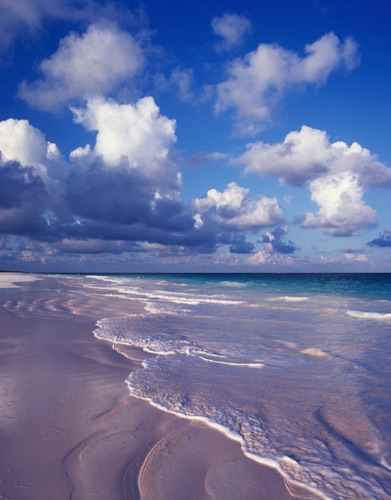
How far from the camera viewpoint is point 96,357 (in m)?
7.75

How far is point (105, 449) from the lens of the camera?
3.72 metres

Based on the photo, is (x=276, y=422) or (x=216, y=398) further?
(x=216, y=398)

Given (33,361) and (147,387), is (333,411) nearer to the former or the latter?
(147,387)

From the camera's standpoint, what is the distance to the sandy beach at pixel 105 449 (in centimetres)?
309

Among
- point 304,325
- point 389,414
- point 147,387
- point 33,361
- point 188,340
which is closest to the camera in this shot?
point 389,414

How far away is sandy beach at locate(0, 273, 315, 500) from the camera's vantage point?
10.2 ft

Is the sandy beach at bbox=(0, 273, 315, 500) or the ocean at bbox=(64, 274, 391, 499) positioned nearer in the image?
the sandy beach at bbox=(0, 273, 315, 500)

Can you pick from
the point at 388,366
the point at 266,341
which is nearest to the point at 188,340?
the point at 266,341

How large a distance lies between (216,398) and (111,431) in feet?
6.14

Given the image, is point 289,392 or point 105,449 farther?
point 289,392

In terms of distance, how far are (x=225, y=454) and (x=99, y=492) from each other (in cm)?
144

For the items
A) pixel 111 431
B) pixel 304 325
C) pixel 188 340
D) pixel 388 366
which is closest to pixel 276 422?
pixel 111 431

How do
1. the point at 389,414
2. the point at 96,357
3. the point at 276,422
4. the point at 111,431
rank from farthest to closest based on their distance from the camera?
the point at 96,357 < the point at 389,414 < the point at 276,422 < the point at 111,431

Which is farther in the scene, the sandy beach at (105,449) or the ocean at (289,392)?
the ocean at (289,392)
